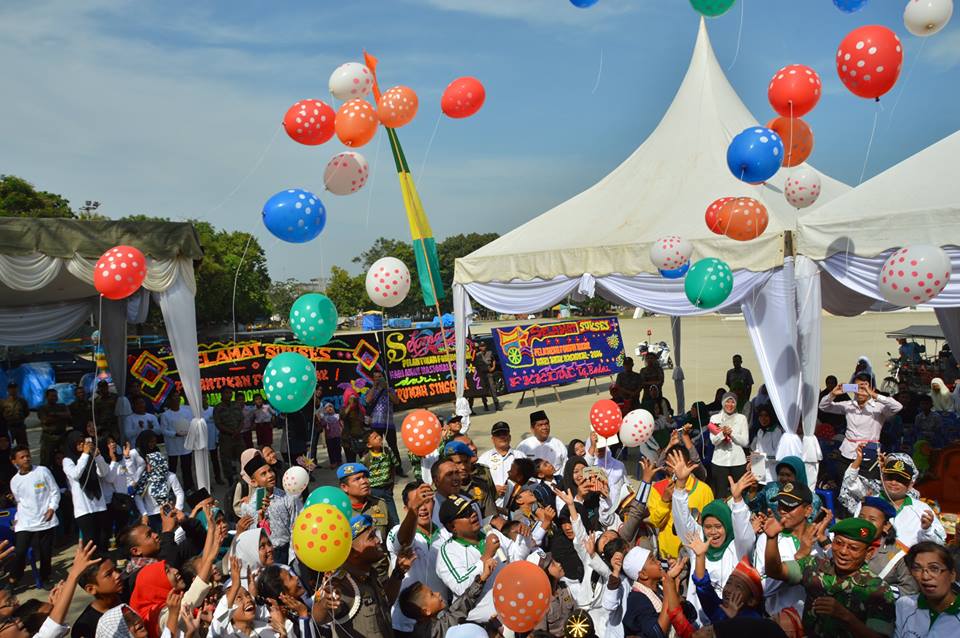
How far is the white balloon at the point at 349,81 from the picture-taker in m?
5.99

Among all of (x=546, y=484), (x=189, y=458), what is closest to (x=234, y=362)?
(x=189, y=458)

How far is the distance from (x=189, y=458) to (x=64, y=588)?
18.8ft

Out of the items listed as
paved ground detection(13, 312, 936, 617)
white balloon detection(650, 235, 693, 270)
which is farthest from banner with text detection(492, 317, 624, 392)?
white balloon detection(650, 235, 693, 270)

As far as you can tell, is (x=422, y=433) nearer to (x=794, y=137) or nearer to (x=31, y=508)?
(x=31, y=508)

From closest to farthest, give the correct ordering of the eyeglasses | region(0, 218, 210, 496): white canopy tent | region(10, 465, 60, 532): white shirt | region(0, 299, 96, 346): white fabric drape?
the eyeglasses < region(10, 465, 60, 532): white shirt < region(0, 218, 210, 496): white canopy tent < region(0, 299, 96, 346): white fabric drape

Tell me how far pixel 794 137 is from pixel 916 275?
175 centimetres

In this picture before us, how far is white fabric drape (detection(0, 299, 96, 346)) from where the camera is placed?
9.32m

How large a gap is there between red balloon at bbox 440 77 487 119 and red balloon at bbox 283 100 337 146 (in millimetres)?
1202

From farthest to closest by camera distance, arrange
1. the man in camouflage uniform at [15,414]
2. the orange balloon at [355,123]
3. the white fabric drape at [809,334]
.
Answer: the man in camouflage uniform at [15,414], the white fabric drape at [809,334], the orange balloon at [355,123]

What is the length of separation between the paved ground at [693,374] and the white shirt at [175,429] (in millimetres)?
1157

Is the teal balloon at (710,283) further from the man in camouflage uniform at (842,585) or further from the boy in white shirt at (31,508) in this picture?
the boy in white shirt at (31,508)

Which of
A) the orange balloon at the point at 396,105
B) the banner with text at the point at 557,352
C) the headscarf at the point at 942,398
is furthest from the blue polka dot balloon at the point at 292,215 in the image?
the banner with text at the point at 557,352

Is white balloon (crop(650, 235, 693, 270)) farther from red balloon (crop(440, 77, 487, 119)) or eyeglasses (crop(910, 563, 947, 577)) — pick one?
eyeglasses (crop(910, 563, 947, 577))

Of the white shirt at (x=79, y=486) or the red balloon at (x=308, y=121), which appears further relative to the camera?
the white shirt at (x=79, y=486)
